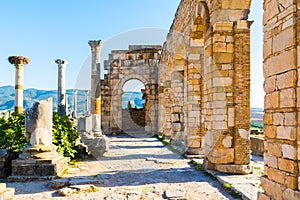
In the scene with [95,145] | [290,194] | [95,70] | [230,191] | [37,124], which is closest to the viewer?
[290,194]

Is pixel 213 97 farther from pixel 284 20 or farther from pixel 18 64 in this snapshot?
pixel 18 64

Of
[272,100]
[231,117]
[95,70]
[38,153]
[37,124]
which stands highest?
[95,70]

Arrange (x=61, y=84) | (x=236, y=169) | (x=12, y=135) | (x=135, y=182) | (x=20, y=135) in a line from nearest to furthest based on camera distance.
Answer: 1. (x=135, y=182)
2. (x=236, y=169)
3. (x=12, y=135)
4. (x=20, y=135)
5. (x=61, y=84)

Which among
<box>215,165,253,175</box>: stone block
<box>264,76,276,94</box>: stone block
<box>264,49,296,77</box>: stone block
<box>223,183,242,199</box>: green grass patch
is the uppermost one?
<box>264,49,296,77</box>: stone block

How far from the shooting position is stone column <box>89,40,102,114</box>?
56.3ft

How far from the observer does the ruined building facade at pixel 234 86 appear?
3.48m

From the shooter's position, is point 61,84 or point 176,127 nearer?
point 176,127

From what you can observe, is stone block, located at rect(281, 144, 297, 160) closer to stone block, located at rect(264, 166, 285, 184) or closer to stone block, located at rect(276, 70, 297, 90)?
stone block, located at rect(264, 166, 285, 184)

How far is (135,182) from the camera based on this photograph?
623 cm

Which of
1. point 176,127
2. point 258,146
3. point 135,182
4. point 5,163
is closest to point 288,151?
point 135,182

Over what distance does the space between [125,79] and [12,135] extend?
12457 mm

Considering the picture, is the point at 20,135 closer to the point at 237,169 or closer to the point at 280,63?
the point at 237,169

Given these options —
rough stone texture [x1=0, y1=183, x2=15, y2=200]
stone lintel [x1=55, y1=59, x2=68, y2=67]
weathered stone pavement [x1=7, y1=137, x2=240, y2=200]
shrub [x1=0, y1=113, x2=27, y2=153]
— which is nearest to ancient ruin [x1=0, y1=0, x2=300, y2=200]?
weathered stone pavement [x1=7, y1=137, x2=240, y2=200]

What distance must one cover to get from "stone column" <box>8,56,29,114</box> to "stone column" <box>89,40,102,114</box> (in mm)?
3878
